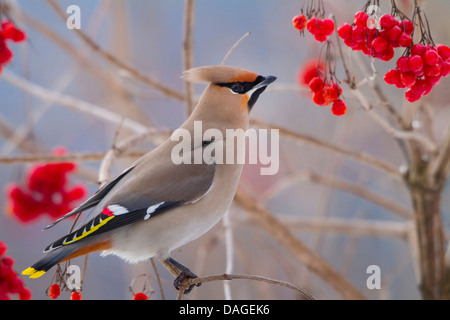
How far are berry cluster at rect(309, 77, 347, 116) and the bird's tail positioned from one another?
0.61 m

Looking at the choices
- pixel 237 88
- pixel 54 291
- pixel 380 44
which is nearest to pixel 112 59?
pixel 237 88

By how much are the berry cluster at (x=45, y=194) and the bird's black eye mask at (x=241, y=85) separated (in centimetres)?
78

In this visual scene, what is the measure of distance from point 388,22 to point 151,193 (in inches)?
26.1

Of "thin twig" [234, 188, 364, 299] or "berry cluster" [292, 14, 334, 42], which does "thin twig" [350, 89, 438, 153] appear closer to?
"berry cluster" [292, 14, 334, 42]

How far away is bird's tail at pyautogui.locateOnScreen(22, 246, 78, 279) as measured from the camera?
1.22m

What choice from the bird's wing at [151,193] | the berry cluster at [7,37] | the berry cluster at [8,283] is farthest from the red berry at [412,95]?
the berry cluster at [7,37]

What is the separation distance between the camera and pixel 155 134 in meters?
1.76

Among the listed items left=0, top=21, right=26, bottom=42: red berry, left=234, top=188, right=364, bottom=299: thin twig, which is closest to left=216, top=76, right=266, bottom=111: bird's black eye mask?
left=234, top=188, right=364, bottom=299: thin twig

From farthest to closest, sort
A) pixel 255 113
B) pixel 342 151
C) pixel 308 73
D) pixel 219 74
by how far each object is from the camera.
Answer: pixel 255 113 < pixel 308 73 < pixel 342 151 < pixel 219 74

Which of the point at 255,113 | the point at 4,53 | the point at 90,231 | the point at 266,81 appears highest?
the point at 255,113

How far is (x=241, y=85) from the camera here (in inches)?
58.2

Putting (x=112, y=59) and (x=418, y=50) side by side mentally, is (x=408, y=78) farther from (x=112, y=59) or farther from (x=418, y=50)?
(x=112, y=59)

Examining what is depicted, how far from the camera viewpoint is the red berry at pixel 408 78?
47.8 inches
